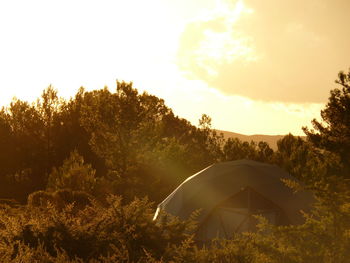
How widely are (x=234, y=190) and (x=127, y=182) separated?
63.0 ft

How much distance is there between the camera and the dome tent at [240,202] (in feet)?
59.9

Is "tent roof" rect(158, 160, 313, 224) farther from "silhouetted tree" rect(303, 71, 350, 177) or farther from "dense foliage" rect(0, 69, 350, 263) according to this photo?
"silhouetted tree" rect(303, 71, 350, 177)

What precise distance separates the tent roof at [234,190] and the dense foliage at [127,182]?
4.20ft

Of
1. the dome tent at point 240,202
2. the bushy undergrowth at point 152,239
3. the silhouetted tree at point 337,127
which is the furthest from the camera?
the silhouetted tree at point 337,127

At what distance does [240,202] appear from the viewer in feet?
61.0

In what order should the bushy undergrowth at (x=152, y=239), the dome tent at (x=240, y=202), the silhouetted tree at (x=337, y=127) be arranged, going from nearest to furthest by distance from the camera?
the bushy undergrowth at (x=152, y=239), the dome tent at (x=240, y=202), the silhouetted tree at (x=337, y=127)

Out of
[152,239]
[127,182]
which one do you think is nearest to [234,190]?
[152,239]

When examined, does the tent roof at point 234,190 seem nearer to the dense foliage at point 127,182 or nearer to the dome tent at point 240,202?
the dome tent at point 240,202

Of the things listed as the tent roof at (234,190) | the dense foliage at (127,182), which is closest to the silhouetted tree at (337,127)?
the dense foliage at (127,182)

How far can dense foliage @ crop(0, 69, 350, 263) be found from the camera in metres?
6.63

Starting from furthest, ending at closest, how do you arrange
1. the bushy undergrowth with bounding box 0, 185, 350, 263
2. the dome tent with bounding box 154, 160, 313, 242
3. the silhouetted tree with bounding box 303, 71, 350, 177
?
the silhouetted tree with bounding box 303, 71, 350, 177 → the dome tent with bounding box 154, 160, 313, 242 → the bushy undergrowth with bounding box 0, 185, 350, 263

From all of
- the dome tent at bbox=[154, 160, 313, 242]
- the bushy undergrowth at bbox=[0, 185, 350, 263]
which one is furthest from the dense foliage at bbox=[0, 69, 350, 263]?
the dome tent at bbox=[154, 160, 313, 242]

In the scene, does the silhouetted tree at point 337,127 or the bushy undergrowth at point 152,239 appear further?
the silhouetted tree at point 337,127

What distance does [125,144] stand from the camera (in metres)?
37.5
